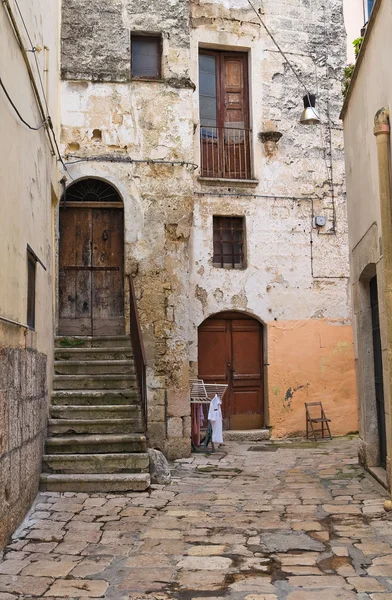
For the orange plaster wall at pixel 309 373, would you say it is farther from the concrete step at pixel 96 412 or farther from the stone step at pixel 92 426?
the stone step at pixel 92 426

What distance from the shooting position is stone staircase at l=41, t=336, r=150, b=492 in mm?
6406

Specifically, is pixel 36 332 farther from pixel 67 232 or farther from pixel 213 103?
pixel 213 103

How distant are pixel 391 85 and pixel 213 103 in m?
6.93

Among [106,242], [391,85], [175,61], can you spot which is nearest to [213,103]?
[175,61]

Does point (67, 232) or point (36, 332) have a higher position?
point (67, 232)

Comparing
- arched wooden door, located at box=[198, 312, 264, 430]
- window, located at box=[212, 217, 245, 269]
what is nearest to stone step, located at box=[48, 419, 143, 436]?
arched wooden door, located at box=[198, 312, 264, 430]

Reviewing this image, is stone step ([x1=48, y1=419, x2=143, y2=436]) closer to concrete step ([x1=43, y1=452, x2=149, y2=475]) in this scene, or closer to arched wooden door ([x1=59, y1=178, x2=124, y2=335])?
concrete step ([x1=43, y1=452, x2=149, y2=475])

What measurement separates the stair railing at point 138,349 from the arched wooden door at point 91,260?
0.76 m

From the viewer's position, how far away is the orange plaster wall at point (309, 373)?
11375 millimetres

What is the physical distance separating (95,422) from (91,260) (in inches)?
117

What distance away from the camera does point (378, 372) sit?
6.96 meters

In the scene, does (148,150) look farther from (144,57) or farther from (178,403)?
(178,403)

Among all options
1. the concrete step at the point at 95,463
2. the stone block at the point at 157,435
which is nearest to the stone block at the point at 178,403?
the stone block at the point at 157,435

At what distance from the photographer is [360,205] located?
277 inches
